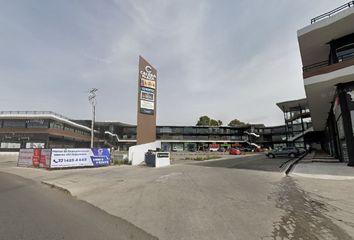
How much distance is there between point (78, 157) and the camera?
24.5 m

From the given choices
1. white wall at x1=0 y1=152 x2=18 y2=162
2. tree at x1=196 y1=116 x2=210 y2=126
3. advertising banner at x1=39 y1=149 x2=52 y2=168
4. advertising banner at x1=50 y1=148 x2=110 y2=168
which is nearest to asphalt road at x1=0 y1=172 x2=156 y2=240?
advertising banner at x1=50 y1=148 x2=110 y2=168

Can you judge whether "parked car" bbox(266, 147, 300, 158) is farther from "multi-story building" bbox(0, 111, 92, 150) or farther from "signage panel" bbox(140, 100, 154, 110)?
"multi-story building" bbox(0, 111, 92, 150)

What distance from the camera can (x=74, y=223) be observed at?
6.00 metres

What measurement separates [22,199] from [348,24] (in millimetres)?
21613

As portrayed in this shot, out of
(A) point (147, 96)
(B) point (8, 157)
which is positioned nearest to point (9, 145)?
(B) point (8, 157)

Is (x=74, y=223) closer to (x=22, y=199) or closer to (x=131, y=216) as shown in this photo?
(x=131, y=216)

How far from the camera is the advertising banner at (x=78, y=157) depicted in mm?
23172

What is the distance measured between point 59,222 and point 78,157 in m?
19.9

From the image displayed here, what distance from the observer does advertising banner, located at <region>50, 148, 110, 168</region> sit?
23.2 metres

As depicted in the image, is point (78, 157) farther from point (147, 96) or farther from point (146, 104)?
point (147, 96)

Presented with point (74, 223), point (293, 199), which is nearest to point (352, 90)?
point (293, 199)

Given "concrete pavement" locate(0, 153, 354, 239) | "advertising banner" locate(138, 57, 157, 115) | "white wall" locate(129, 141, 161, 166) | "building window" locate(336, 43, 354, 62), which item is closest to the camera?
"concrete pavement" locate(0, 153, 354, 239)

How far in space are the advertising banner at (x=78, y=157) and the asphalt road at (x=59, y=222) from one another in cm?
1565

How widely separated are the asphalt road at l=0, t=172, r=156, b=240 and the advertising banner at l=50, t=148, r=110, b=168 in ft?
51.3
